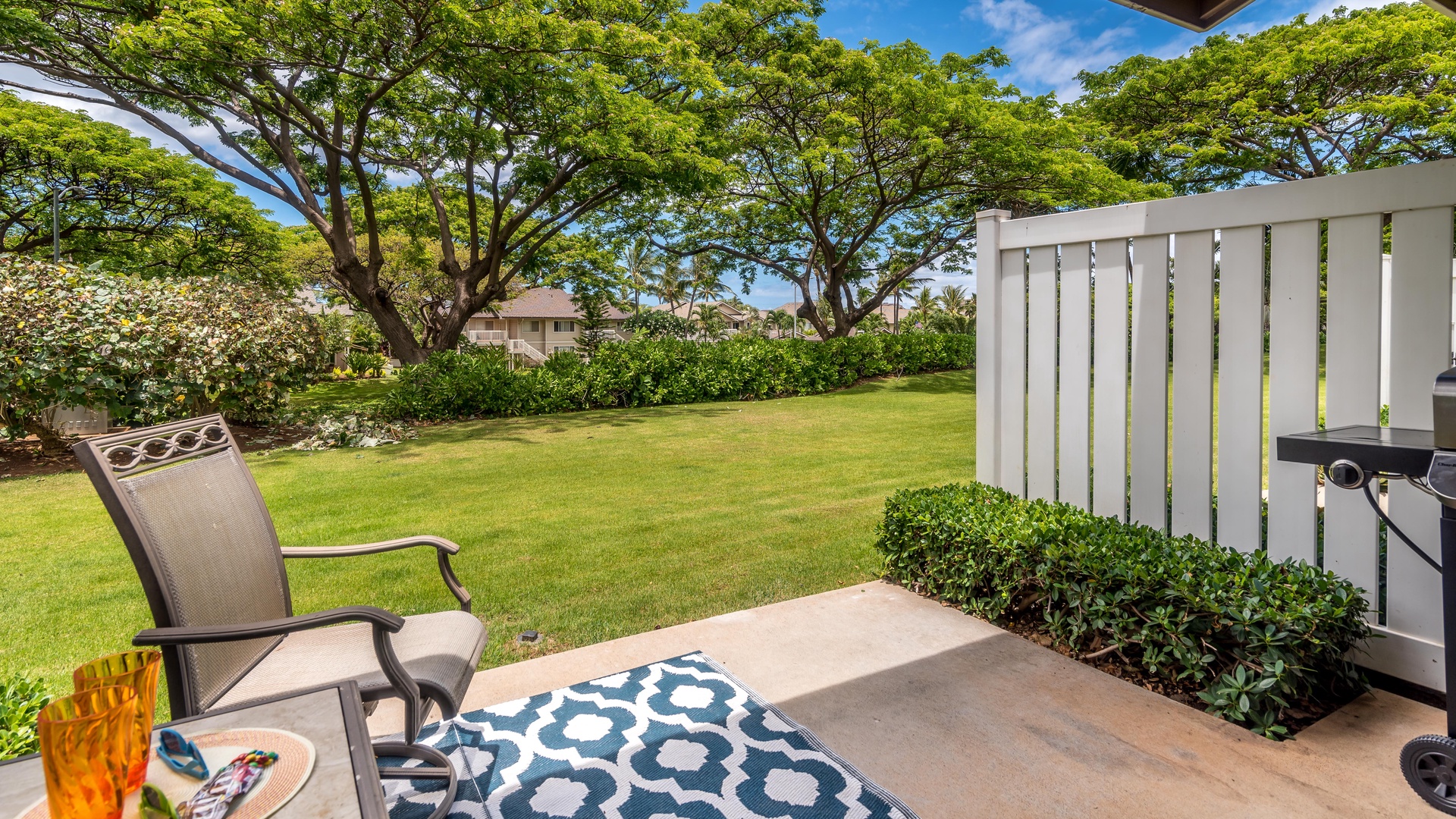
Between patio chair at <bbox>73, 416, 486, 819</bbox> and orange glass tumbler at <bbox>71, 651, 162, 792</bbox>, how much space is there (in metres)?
0.56

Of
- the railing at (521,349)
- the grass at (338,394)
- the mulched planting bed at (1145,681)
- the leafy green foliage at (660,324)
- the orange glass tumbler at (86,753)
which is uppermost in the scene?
the leafy green foliage at (660,324)

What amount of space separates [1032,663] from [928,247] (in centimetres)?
1842

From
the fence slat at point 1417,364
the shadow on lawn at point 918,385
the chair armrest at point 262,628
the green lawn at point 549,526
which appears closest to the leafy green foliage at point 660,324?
the shadow on lawn at point 918,385

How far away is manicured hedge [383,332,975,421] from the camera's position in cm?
1080

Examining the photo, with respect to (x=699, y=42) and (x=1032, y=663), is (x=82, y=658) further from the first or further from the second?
(x=699, y=42)

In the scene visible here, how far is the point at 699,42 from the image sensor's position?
13.2 m

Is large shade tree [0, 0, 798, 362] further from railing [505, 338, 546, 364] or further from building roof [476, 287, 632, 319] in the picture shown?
building roof [476, 287, 632, 319]

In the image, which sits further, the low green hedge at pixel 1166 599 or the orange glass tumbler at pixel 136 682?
the low green hedge at pixel 1166 599

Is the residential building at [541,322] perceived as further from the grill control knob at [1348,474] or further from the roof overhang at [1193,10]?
the grill control knob at [1348,474]

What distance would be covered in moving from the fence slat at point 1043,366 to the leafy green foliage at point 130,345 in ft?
27.1

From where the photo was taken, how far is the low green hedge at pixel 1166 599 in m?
2.14

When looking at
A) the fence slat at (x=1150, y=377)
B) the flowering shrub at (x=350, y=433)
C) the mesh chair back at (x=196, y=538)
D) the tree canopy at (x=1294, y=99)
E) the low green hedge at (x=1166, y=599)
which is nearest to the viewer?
the mesh chair back at (x=196, y=538)

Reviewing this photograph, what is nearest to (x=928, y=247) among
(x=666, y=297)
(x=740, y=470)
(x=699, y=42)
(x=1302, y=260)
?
(x=699, y=42)

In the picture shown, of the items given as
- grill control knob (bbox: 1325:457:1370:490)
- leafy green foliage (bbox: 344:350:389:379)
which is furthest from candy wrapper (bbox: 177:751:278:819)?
leafy green foliage (bbox: 344:350:389:379)
